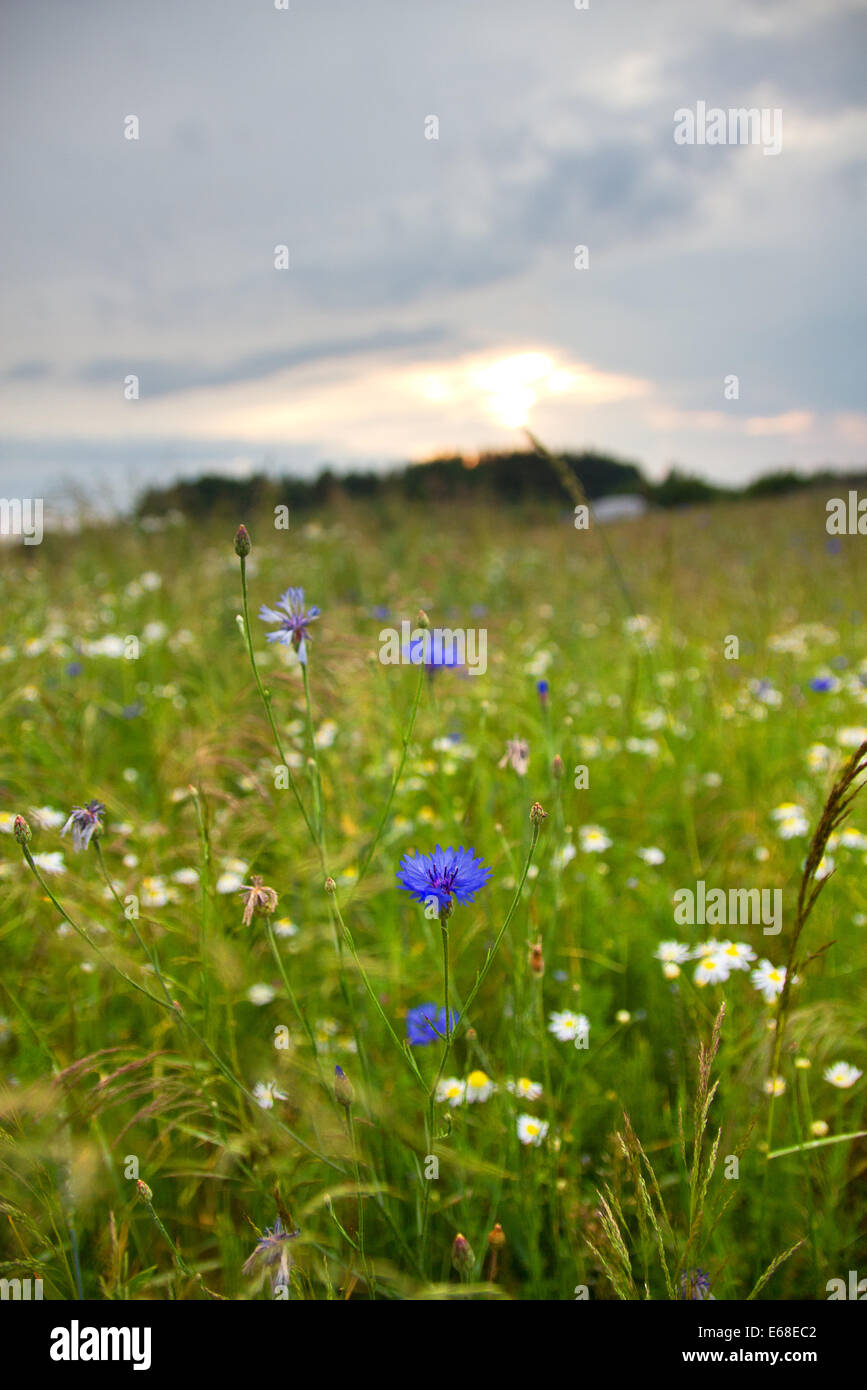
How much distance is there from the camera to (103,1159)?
4.24 feet

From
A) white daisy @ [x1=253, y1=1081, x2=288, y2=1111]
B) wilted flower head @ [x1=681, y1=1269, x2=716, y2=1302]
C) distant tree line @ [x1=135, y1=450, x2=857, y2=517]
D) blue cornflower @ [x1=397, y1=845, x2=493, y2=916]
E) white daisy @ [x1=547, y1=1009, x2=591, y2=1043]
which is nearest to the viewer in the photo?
blue cornflower @ [x1=397, y1=845, x2=493, y2=916]

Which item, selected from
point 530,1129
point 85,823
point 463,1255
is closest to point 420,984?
point 530,1129

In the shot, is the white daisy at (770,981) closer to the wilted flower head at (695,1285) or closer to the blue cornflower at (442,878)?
the wilted flower head at (695,1285)

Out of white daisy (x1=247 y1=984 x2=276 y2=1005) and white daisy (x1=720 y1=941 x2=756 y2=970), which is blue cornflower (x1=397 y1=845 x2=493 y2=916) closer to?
white daisy (x1=720 y1=941 x2=756 y2=970)

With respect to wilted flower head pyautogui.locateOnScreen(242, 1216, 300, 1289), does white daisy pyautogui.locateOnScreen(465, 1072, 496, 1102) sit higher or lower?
higher

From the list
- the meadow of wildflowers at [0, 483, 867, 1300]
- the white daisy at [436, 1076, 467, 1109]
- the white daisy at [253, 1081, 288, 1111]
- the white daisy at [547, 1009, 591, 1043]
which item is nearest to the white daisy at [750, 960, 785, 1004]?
the meadow of wildflowers at [0, 483, 867, 1300]

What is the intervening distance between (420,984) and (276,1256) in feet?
2.39

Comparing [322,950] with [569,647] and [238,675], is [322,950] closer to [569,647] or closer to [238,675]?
[238,675]

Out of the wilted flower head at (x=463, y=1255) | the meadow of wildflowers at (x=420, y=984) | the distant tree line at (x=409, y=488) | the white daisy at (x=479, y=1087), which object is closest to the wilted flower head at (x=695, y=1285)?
the meadow of wildflowers at (x=420, y=984)

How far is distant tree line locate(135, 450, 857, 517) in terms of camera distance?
6.50m

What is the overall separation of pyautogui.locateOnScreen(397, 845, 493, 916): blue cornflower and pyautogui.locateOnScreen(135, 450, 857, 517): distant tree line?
4.55m

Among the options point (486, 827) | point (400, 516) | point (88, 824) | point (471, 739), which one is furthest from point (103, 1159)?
point (400, 516)

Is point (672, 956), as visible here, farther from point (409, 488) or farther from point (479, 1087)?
point (409, 488)
